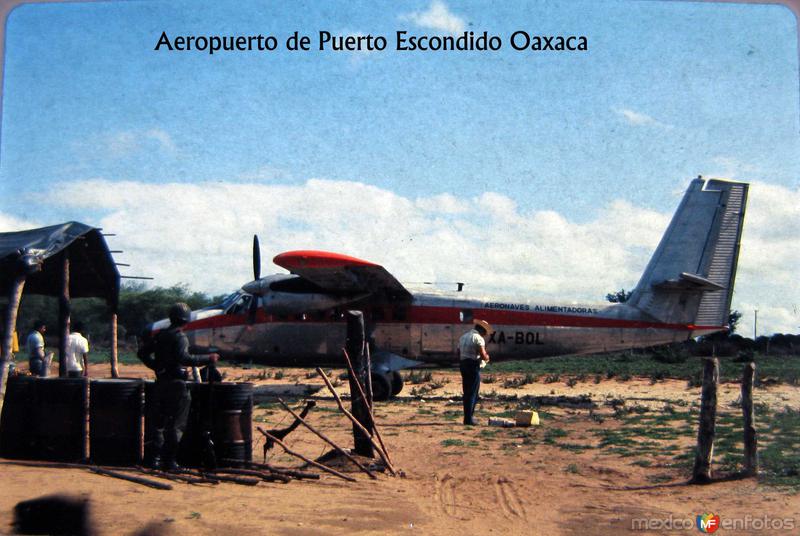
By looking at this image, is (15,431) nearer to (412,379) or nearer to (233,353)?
(233,353)

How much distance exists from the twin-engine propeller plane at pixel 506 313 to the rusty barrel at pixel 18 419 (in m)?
8.90

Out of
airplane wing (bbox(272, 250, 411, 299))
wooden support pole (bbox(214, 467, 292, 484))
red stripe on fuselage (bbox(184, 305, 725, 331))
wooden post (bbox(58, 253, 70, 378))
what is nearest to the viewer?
wooden support pole (bbox(214, 467, 292, 484))

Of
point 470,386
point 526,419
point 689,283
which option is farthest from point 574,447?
point 689,283

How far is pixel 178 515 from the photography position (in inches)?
285

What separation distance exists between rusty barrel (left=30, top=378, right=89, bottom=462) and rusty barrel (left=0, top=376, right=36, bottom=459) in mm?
85

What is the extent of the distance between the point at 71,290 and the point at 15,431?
26.3 feet

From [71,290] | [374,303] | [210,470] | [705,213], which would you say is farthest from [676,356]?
[210,470]

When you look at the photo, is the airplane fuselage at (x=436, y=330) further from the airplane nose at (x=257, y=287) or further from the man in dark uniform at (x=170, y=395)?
the man in dark uniform at (x=170, y=395)

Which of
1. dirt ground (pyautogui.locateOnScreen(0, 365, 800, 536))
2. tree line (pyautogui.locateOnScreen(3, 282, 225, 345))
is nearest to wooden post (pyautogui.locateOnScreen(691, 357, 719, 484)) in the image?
dirt ground (pyautogui.locateOnScreen(0, 365, 800, 536))

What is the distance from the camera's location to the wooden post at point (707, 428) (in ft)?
29.5

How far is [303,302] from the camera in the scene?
18.9 metres

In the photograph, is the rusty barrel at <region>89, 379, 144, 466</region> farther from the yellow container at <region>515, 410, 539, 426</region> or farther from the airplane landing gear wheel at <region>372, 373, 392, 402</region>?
the airplane landing gear wheel at <region>372, 373, 392, 402</region>

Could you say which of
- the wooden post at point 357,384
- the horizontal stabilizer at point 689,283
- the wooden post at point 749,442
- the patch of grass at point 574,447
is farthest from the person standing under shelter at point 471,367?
the horizontal stabilizer at point 689,283

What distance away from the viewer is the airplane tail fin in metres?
18.5
